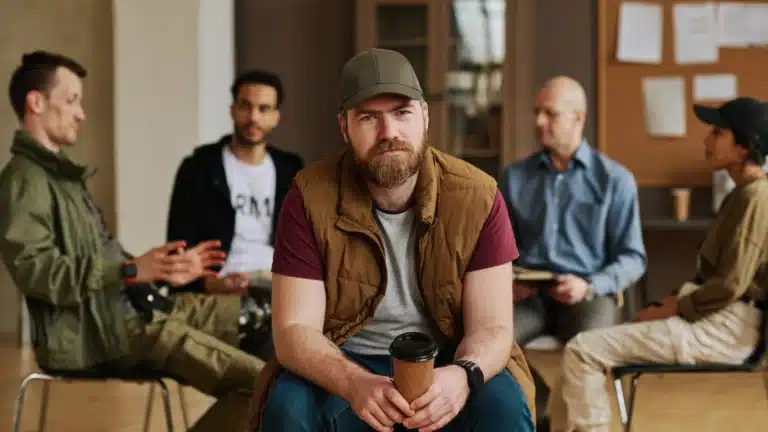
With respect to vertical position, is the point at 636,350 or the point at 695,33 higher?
the point at 695,33

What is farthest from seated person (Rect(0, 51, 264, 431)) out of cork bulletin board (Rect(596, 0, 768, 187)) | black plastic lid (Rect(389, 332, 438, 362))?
cork bulletin board (Rect(596, 0, 768, 187))

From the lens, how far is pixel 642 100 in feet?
17.4

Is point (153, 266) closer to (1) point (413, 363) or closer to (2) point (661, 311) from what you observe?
(1) point (413, 363)

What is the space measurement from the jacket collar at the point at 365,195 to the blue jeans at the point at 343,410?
354mm

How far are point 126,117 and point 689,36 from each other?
324 centimetres

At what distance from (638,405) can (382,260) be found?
91.6 inches

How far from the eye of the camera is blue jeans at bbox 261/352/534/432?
173 cm

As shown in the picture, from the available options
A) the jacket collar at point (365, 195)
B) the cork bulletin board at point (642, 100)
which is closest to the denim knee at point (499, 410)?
the jacket collar at point (365, 195)

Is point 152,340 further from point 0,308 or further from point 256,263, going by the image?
point 0,308

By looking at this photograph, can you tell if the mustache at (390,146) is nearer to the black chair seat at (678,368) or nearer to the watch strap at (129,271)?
the watch strap at (129,271)

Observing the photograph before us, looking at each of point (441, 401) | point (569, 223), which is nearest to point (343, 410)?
point (441, 401)

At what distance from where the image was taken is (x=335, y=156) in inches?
80.5

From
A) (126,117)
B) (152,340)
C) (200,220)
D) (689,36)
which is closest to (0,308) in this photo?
(126,117)

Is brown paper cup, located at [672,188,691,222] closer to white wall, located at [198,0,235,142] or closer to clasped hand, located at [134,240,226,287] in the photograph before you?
white wall, located at [198,0,235,142]
